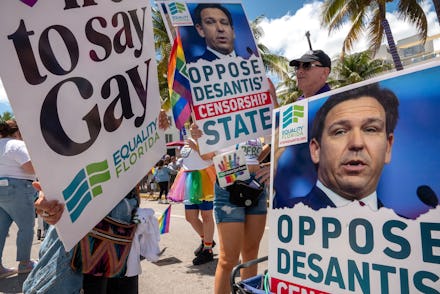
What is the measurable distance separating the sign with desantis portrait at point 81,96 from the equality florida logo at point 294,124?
2.60 ft

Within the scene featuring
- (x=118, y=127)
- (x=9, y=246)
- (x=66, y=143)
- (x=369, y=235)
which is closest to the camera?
(x=369, y=235)

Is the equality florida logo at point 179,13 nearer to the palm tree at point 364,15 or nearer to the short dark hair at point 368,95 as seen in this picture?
the short dark hair at point 368,95

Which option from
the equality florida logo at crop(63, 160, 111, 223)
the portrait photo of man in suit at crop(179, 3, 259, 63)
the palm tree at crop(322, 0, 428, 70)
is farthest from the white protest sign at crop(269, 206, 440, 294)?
the palm tree at crop(322, 0, 428, 70)

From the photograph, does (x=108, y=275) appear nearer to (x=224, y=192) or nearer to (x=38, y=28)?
(x=224, y=192)

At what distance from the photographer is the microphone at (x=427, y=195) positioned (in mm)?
1037

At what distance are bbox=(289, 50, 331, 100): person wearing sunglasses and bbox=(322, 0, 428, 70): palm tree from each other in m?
12.6

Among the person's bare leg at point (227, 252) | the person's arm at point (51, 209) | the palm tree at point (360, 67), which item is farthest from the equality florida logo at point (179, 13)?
the palm tree at point (360, 67)

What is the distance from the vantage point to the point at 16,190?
398cm

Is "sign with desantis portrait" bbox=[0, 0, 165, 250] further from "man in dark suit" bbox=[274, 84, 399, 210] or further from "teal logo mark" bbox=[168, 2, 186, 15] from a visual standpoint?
"man in dark suit" bbox=[274, 84, 399, 210]

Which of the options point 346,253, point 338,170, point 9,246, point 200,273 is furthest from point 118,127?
point 9,246

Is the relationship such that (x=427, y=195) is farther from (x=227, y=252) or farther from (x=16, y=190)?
(x=16, y=190)

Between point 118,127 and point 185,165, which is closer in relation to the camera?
point 118,127

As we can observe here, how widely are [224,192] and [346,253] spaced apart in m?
1.43

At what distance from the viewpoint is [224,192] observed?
260 centimetres
